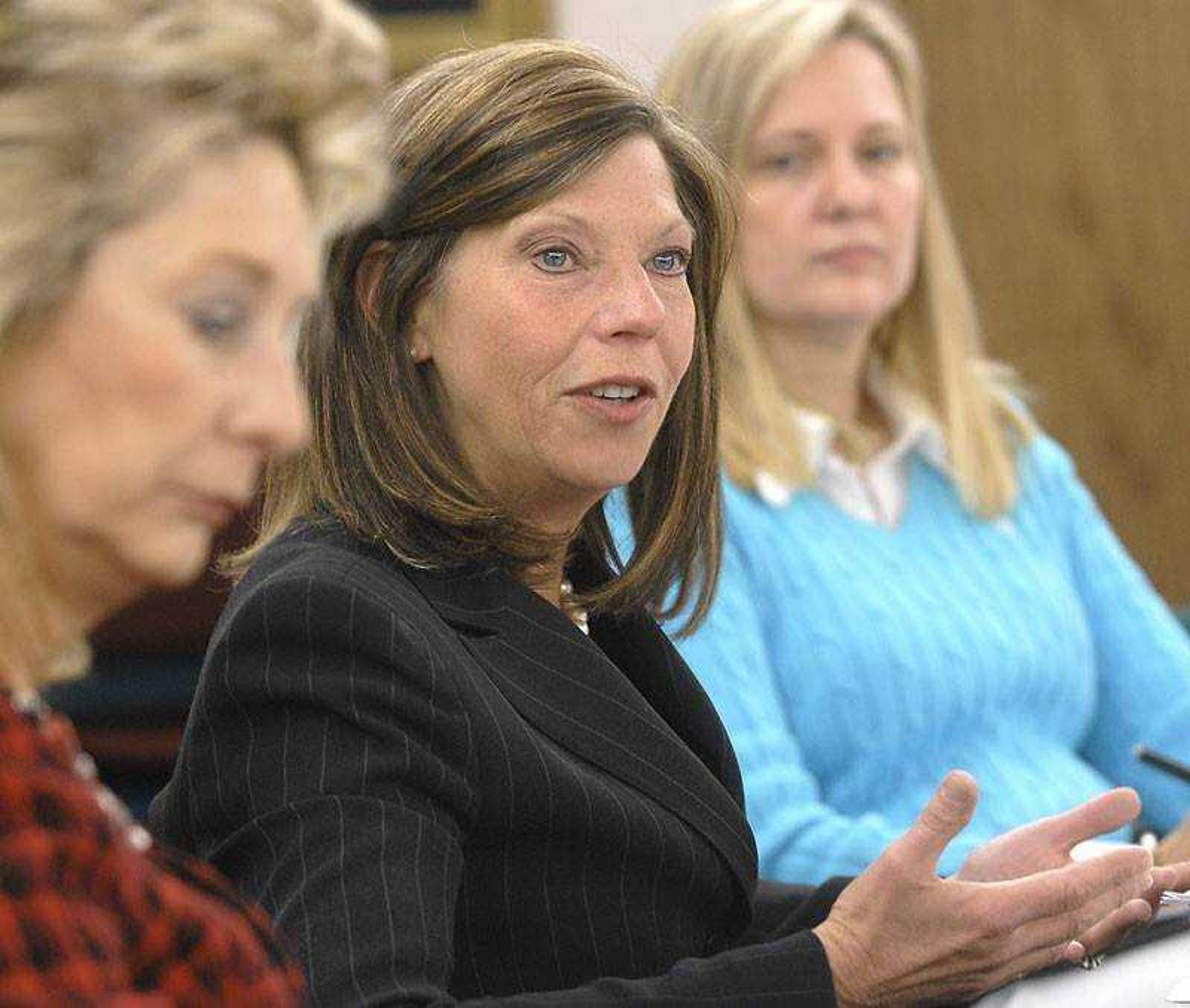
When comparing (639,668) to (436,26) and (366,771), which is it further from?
(436,26)

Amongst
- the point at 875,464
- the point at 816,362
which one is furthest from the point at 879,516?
the point at 816,362

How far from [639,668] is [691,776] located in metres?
0.19

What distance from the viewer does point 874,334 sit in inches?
108

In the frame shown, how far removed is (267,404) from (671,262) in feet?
Result: 2.48

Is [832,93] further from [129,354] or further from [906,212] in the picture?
[129,354]

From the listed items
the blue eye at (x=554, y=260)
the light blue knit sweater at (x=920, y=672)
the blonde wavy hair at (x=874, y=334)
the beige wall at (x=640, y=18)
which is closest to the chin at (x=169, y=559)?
the blue eye at (x=554, y=260)

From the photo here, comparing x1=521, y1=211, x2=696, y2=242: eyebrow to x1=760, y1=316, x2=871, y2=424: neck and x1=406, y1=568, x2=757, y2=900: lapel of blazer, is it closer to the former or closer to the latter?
x1=406, y1=568, x2=757, y2=900: lapel of blazer

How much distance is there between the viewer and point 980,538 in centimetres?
255

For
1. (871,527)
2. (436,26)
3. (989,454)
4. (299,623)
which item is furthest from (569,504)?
(436,26)

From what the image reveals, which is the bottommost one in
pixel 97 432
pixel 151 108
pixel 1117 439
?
pixel 1117 439

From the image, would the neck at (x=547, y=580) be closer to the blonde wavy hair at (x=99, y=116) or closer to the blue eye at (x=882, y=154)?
the blonde wavy hair at (x=99, y=116)

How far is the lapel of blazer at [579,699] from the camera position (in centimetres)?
149

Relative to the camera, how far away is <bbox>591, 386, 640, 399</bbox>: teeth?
Result: 1.59m

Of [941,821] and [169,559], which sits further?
[941,821]
